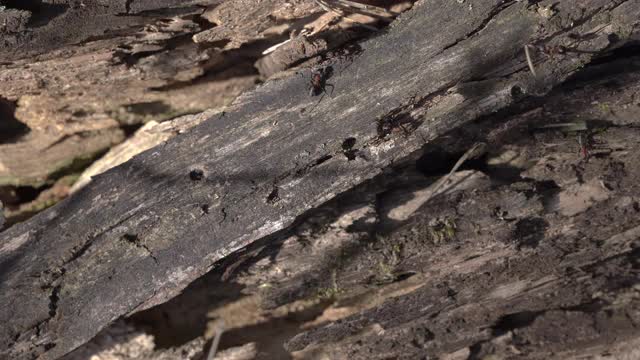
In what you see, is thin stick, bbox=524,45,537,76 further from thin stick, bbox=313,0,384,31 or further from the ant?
the ant

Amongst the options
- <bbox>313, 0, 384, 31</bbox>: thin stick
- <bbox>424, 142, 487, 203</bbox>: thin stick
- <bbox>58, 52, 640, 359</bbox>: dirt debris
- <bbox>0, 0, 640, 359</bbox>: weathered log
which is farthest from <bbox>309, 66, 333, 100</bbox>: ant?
<bbox>424, 142, 487, 203</bbox>: thin stick

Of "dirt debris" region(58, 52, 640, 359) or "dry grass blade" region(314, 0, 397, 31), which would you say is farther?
"dirt debris" region(58, 52, 640, 359)

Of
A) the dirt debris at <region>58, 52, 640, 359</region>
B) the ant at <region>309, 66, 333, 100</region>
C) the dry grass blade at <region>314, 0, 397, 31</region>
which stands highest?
the dry grass blade at <region>314, 0, 397, 31</region>

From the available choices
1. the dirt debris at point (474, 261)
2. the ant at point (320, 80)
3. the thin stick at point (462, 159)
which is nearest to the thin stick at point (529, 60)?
the dirt debris at point (474, 261)

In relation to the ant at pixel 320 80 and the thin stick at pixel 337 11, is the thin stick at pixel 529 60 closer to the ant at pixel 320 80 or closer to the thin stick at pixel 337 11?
the thin stick at pixel 337 11

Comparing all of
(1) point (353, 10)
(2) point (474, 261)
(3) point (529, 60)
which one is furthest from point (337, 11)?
(2) point (474, 261)
